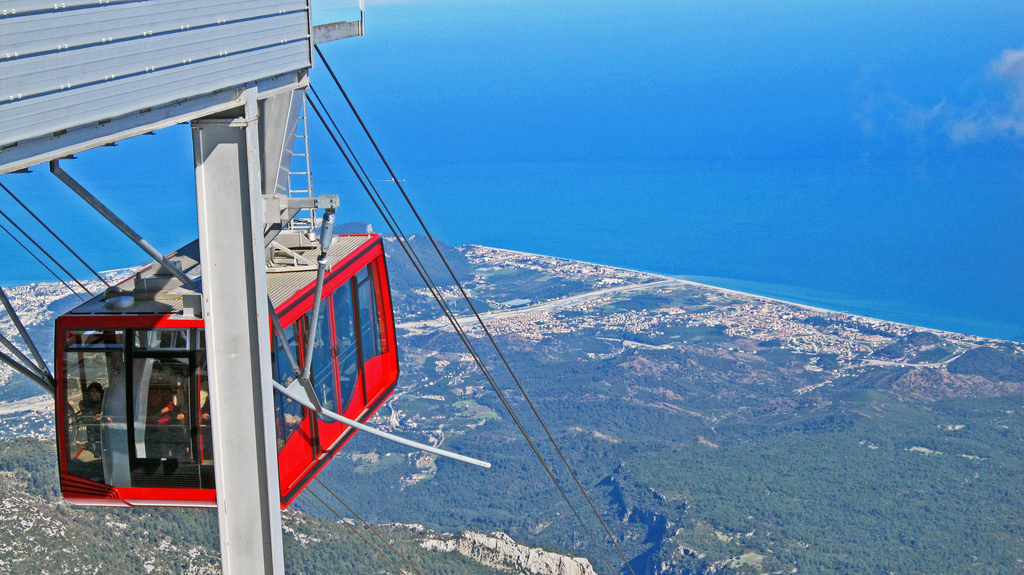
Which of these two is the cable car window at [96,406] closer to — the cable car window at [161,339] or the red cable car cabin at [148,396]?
the red cable car cabin at [148,396]

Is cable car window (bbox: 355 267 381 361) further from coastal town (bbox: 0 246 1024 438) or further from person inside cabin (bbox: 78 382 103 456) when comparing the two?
coastal town (bbox: 0 246 1024 438)

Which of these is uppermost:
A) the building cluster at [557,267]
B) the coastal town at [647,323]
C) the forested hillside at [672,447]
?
the building cluster at [557,267]

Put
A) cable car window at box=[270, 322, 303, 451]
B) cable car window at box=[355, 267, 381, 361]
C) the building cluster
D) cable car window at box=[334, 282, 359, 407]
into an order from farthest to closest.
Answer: the building cluster
cable car window at box=[355, 267, 381, 361]
cable car window at box=[334, 282, 359, 407]
cable car window at box=[270, 322, 303, 451]

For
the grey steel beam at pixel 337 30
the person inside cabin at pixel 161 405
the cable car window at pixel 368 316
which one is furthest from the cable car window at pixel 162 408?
the cable car window at pixel 368 316

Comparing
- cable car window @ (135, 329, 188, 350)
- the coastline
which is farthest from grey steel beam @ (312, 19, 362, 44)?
the coastline

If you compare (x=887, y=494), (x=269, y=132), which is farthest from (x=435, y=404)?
(x=269, y=132)

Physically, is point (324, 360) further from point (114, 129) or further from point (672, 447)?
point (672, 447)

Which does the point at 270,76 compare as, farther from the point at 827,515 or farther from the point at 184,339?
the point at 827,515
